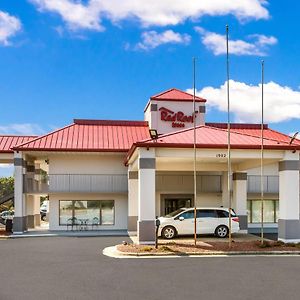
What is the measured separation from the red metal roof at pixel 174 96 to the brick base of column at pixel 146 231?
48.0 feet

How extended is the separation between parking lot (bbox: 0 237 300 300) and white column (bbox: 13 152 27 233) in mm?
9164

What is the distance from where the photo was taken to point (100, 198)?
29.4 metres

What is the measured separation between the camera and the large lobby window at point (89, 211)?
29.1 m

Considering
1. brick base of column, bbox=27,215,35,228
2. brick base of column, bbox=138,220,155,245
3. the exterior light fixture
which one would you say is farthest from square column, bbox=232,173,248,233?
brick base of column, bbox=27,215,35,228

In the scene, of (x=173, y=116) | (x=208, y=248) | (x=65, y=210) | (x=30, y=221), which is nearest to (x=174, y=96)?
(x=173, y=116)

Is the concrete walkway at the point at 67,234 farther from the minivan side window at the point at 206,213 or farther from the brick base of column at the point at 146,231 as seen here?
the brick base of column at the point at 146,231

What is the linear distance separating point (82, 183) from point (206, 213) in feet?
30.2

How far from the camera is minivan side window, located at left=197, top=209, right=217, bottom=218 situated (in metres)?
23.1

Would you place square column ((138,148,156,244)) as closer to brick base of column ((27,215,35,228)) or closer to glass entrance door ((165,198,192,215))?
glass entrance door ((165,198,192,215))

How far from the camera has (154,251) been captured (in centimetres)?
1695

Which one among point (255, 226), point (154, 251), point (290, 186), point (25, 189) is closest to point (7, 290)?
point (154, 251)

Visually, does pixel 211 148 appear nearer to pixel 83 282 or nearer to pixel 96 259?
pixel 96 259

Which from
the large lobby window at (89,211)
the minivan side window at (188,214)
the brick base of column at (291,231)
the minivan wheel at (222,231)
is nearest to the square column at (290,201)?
the brick base of column at (291,231)

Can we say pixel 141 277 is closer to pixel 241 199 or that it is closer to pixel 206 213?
pixel 206 213
